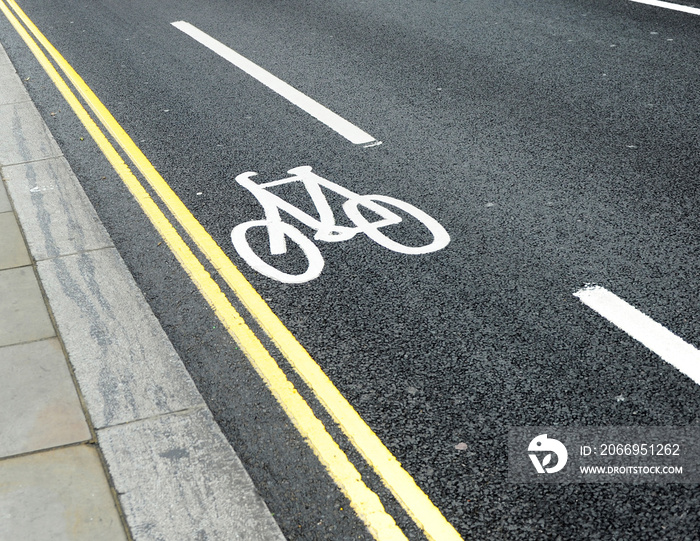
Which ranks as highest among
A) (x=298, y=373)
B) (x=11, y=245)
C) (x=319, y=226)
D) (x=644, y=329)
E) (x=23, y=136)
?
(x=644, y=329)

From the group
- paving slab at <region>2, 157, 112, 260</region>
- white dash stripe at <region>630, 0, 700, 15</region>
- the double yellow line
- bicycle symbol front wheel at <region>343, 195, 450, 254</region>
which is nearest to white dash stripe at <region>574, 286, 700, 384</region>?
bicycle symbol front wheel at <region>343, 195, 450, 254</region>

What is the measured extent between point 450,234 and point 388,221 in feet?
1.56

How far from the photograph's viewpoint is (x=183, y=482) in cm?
326

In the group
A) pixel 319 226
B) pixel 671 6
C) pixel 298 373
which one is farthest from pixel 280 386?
pixel 671 6

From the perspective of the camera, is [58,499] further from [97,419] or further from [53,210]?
[53,210]

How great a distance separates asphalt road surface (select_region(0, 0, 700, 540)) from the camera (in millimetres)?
3365

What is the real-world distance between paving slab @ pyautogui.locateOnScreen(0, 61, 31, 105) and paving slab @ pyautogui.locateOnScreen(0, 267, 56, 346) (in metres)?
4.40

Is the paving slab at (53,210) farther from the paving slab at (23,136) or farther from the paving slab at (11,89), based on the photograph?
the paving slab at (11,89)

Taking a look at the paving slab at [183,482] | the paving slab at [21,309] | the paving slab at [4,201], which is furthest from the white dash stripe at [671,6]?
the paving slab at [183,482]

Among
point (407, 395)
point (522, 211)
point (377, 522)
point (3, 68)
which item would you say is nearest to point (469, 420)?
point (407, 395)

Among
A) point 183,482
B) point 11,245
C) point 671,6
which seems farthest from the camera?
point 671,6

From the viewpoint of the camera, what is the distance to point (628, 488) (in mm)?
3168

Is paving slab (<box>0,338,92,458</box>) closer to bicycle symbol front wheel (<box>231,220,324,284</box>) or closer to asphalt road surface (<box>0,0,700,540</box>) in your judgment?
asphalt road surface (<box>0,0,700,540</box>)

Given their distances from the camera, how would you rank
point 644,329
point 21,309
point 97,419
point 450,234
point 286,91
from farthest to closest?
point 286,91, point 450,234, point 21,309, point 644,329, point 97,419
